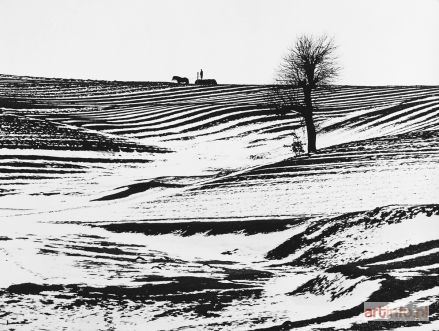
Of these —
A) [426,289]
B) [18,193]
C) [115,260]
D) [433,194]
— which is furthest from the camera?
[18,193]

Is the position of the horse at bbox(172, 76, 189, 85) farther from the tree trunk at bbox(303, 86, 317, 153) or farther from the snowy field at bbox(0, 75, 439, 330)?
the tree trunk at bbox(303, 86, 317, 153)

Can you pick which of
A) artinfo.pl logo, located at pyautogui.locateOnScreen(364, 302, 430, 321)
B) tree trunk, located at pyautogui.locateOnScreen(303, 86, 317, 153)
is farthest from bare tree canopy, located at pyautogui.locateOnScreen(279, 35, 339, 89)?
artinfo.pl logo, located at pyautogui.locateOnScreen(364, 302, 430, 321)

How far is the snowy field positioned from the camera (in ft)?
55.5

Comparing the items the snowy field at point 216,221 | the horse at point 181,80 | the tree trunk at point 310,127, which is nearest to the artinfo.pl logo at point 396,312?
the snowy field at point 216,221

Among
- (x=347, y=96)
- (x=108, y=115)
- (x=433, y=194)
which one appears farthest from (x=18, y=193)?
(x=347, y=96)

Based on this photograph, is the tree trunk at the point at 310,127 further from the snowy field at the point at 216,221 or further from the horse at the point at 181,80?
the horse at the point at 181,80

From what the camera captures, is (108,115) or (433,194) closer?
(433,194)

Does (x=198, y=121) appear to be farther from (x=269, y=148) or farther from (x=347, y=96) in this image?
(x=347, y=96)

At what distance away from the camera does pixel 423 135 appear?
50438mm

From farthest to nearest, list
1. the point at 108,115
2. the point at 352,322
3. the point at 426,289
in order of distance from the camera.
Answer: the point at 108,115 → the point at 426,289 → the point at 352,322

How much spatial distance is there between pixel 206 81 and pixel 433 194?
81.3m

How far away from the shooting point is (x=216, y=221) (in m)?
30.0

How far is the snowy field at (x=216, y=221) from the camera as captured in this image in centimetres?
1691

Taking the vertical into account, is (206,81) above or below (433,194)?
above
